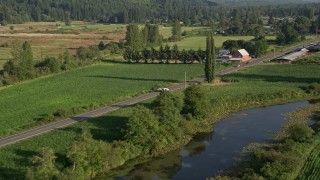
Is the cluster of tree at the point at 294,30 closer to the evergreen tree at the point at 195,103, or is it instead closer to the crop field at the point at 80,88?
the crop field at the point at 80,88

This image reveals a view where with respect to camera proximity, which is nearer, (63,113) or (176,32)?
(63,113)

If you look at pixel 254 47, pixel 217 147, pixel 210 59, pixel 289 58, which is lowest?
pixel 217 147

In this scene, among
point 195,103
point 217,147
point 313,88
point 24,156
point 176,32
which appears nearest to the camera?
point 24,156

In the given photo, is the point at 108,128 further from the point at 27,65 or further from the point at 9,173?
the point at 27,65

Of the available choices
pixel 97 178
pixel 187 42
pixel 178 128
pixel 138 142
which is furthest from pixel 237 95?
pixel 187 42

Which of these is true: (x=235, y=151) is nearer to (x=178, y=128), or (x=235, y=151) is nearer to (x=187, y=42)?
(x=178, y=128)

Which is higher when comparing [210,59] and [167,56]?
[210,59]

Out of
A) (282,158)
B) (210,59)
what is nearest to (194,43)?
(210,59)

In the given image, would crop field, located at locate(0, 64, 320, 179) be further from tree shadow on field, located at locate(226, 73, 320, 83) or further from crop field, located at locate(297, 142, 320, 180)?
crop field, located at locate(297, 142, 320, 180)
